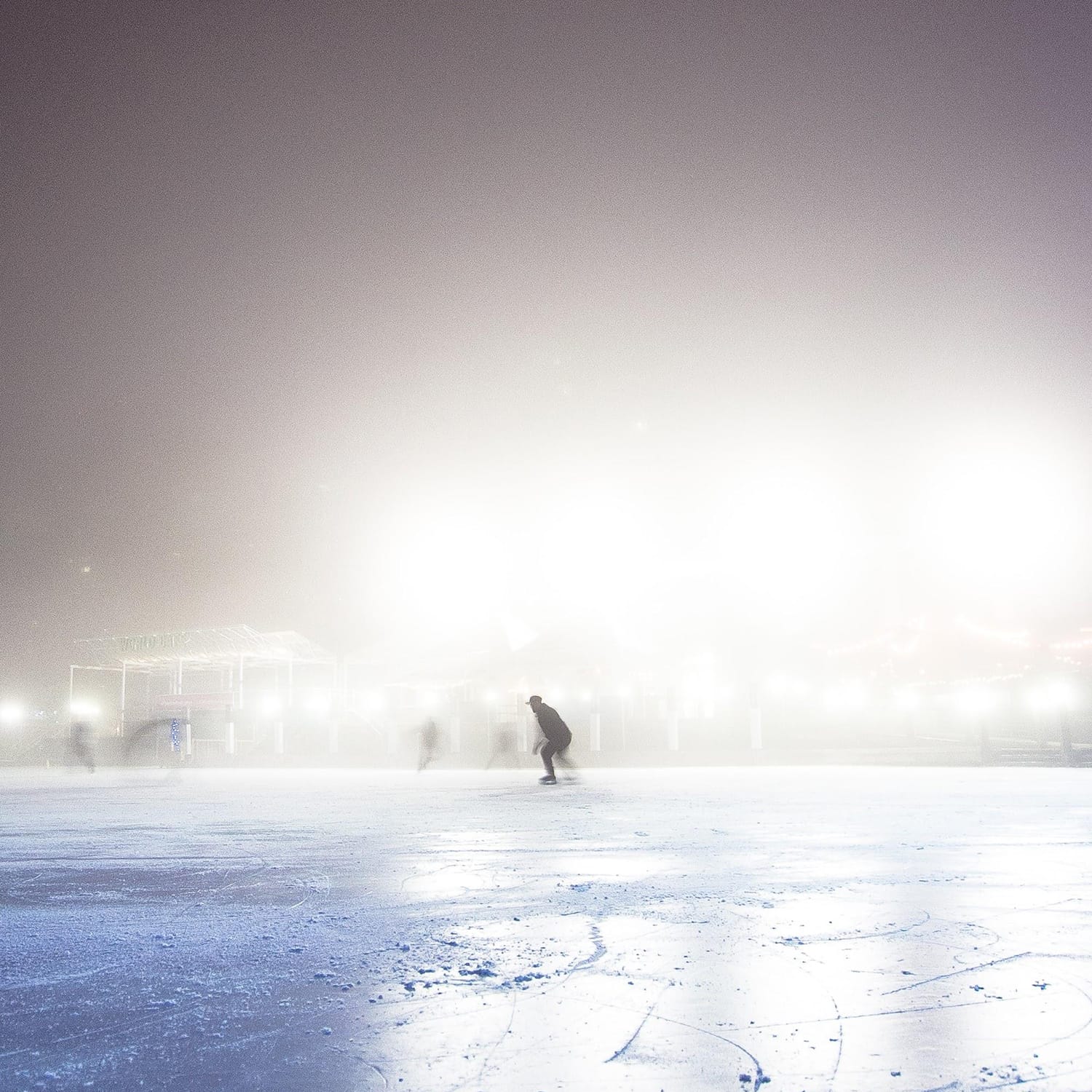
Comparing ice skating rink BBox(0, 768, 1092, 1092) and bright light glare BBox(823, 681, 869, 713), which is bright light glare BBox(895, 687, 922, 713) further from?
ice skating rink BBox(0, 768, 1092, 1092)

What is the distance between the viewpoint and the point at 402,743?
29.2m

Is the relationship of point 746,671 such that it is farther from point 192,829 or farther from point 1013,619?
point 192,829

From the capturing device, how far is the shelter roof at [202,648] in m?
30.0

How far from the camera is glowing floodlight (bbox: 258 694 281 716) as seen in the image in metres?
30.2

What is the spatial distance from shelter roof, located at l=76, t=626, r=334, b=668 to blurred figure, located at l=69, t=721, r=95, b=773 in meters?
5.75

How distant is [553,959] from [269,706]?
28409mm

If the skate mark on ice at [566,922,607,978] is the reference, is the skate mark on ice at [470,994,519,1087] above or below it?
above

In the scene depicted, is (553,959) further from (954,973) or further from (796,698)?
(796,698)

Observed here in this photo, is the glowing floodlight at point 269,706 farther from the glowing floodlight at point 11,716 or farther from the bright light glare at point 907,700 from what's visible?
the bright light glare at point 907,700

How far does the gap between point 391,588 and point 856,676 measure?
22.3 meters

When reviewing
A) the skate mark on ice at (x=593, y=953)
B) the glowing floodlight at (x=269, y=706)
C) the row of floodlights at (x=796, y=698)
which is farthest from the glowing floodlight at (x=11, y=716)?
the skate mark on ice at (x=593, y=953)

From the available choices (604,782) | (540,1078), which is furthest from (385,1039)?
(604,782)

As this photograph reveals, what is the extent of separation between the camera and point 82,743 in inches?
938

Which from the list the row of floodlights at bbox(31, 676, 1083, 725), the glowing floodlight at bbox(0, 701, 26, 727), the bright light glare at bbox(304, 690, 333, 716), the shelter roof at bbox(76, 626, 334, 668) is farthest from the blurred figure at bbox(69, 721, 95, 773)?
the bright light glare at bbox(304, 690, 333, 716)
